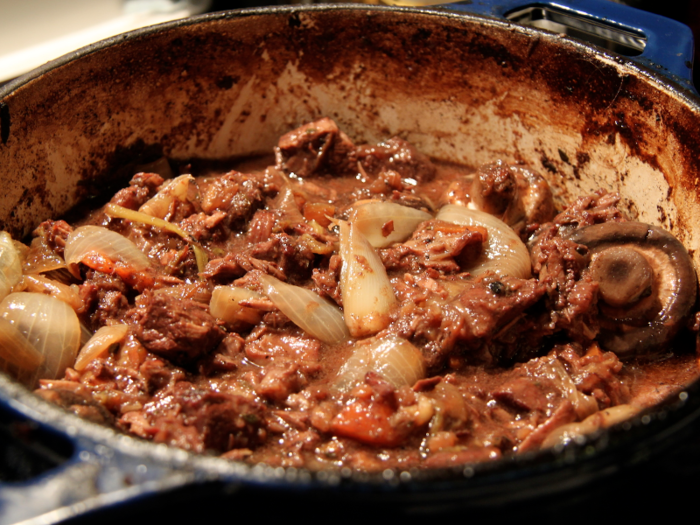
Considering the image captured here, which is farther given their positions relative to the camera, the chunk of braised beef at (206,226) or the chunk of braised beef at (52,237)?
the chunk of braised beef at (206,226)

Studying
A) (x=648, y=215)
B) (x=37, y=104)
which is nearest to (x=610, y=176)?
(x=648, y=215)

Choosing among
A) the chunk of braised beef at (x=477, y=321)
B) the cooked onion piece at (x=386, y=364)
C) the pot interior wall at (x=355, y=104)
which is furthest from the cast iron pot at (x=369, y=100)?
the cooked onion piece at (x=386, y=364)

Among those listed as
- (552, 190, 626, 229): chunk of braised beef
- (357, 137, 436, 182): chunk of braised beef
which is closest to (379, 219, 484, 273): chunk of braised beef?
(552, 190, 626, 229): chunk of braised beef

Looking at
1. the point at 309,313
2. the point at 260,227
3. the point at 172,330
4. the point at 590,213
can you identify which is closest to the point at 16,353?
the point at 172,330

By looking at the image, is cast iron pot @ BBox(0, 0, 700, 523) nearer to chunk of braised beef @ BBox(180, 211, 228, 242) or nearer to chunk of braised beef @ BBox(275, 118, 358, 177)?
chunk of braised beef @ BBox(275, 118, 358, 177)

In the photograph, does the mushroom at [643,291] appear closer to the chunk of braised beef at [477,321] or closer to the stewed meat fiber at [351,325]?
the stewed meat fiber at [351,325]

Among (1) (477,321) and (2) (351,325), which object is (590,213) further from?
(2) (351,325)

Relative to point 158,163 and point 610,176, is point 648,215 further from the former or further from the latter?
point 158,163
